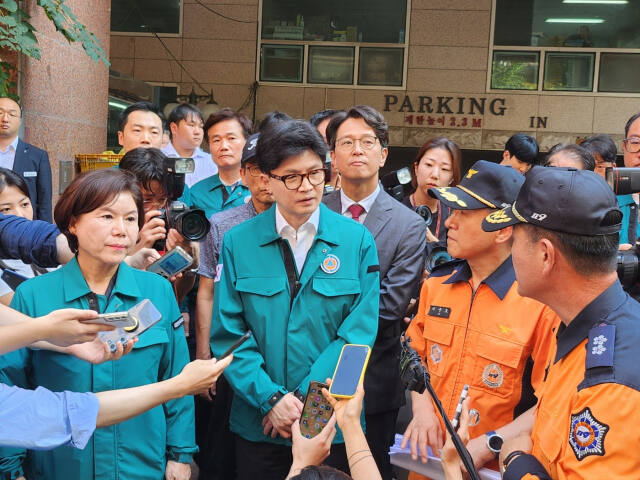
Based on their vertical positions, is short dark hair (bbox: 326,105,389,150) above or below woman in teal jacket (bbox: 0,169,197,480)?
above

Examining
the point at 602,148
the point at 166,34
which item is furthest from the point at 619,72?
the point at 166,34

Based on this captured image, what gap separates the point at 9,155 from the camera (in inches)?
197

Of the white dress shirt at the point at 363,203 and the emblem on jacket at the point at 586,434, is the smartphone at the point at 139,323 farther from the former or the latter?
the white dress shirt at the point at 363,203

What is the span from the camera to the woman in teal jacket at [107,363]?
2.14 meters

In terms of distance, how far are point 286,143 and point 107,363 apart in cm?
106

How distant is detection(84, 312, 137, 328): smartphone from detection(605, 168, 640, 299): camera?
1515 mm

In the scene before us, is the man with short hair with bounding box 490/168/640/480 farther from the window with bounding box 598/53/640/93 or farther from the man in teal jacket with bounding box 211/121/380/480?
the window with bounding box 598/53/640/93

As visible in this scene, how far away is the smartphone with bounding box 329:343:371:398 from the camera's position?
182 centimetres

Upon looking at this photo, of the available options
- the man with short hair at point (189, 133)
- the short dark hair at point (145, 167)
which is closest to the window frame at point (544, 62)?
the man with short hair at point (189, 133)

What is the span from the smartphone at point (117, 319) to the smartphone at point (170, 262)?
31.4 inches

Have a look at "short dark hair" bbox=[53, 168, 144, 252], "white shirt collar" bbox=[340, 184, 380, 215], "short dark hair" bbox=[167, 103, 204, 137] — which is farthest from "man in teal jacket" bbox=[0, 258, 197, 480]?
"short dark hair" bbox=[167, 103, 204, 137]

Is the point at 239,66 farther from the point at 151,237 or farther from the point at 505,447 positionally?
the point at 505,447

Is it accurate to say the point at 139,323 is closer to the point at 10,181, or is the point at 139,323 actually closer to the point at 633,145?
the point at 10,181

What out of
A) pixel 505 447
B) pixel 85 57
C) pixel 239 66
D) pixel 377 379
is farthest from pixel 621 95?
pixel 505 447
